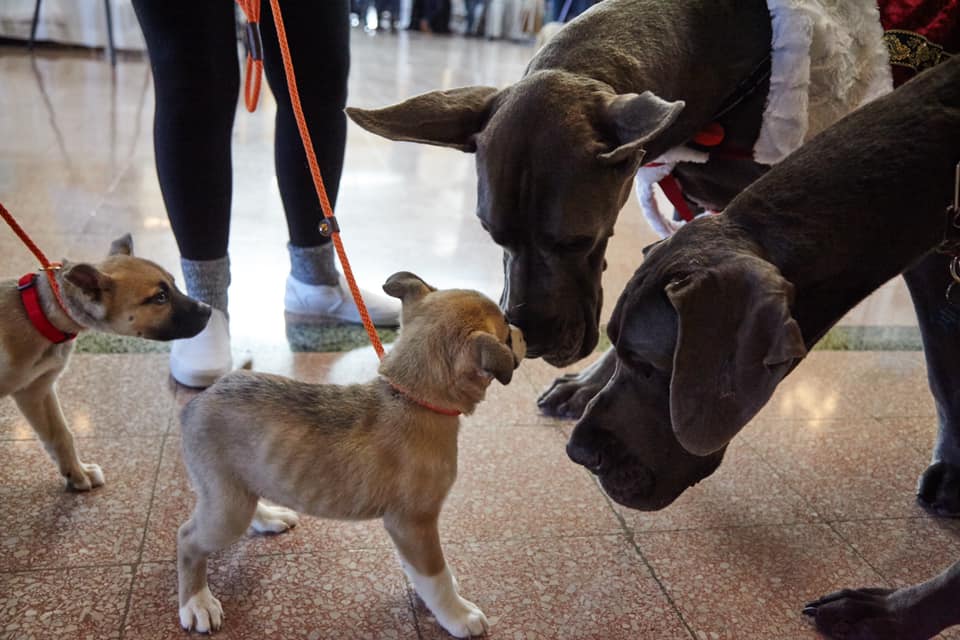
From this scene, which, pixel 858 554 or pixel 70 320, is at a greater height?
pixel 70 320

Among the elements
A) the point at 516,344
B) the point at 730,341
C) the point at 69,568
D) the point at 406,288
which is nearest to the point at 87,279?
the point at 69,568

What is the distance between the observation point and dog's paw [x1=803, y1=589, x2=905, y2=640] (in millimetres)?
1704

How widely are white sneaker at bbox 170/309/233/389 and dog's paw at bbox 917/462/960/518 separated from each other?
1994 millimetres

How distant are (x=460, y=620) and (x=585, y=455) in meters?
0.41

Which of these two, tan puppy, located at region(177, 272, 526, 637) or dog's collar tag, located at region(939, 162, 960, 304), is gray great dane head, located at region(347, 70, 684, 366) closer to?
tan puppy, located at region(177, 272, 526, 637)

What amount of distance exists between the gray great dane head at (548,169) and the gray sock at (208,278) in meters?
0.90

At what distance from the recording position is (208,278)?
2578mm

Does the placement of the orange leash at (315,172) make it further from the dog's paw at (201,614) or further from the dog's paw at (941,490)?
the dog's paw at (941,490)

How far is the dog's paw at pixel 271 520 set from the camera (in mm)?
1907

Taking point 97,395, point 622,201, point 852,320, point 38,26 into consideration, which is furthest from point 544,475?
point 38,26

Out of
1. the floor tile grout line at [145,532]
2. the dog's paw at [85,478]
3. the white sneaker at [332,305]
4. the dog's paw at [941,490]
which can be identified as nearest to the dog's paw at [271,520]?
the floor tile grout line at [145,532]

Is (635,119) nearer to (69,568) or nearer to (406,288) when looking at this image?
(406,288)

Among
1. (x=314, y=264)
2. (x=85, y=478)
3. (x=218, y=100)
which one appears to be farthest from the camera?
(x=314, y=264)

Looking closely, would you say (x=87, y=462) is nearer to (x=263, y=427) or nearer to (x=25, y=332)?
(x=25, y=332)
